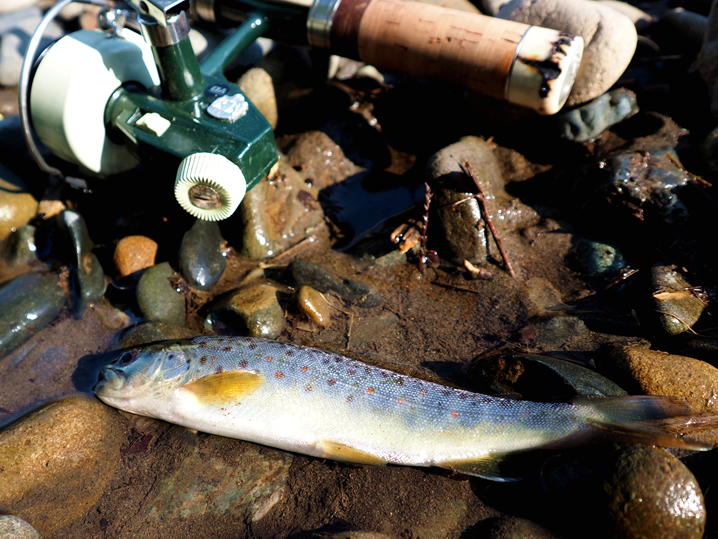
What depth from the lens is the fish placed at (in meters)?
2.73

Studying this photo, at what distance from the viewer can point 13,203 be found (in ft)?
13.8

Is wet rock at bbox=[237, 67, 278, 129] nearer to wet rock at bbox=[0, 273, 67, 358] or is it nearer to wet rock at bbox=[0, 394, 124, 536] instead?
wet rock at bbox=[0, 273, 67, 358]

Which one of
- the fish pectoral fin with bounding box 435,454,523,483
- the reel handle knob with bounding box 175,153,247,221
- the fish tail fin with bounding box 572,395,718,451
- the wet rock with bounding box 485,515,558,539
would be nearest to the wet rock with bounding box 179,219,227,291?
the reel handle knob with bounding box 175,153,247,221

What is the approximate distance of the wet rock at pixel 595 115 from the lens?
4301 millimetres

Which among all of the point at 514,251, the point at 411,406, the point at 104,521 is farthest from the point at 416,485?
the point at 514,251

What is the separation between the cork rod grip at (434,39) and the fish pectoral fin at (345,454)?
2.62 meters

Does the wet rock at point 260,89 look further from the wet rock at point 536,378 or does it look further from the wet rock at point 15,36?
the wet rock at point 536,378

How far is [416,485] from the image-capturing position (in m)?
Result: 2.87

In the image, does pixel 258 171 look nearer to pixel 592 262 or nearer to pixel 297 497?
pixel 297 497

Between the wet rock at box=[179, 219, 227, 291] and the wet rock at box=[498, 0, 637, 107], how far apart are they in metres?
3.20

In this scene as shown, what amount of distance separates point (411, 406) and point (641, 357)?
4.53ft

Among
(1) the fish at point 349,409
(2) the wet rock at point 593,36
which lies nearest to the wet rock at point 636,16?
(2) the wet rock at point 593,36

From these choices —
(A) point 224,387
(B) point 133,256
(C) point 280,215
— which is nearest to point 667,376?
(A) point 224,387

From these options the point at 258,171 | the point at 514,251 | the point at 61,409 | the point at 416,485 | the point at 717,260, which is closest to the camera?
the point at 416,485
